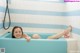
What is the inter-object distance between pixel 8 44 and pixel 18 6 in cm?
139

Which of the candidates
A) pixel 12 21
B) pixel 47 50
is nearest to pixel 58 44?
pixel 47 50

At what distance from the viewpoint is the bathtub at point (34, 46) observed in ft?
7.77

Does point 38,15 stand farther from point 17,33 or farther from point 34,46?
point 34,46

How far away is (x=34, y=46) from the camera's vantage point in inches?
93.3

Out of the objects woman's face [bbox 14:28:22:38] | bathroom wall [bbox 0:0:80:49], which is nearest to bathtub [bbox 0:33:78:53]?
woman's face [bbox 14:28:22:38]

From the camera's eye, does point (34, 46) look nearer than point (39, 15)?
Yes

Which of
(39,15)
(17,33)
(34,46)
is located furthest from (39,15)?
(34,46)

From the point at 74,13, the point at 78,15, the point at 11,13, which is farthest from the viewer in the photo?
the point at 11,13

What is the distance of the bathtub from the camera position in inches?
93.2

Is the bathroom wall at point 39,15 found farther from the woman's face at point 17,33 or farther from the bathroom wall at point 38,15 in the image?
the woman's face at point 17,33

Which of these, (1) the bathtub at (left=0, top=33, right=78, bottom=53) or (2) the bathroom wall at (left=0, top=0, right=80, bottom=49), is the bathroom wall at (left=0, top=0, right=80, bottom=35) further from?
(1) the bathtub at (left=0, top=33, right=78, bottom=53)

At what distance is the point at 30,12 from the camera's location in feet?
11.7

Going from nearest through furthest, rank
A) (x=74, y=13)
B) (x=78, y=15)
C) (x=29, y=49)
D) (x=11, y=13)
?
(x=29, y=49) → (x=78, y=15) → (x=74, y=13) → (x=11, y=13)

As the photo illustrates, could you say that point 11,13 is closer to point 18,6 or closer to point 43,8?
point 18,6
